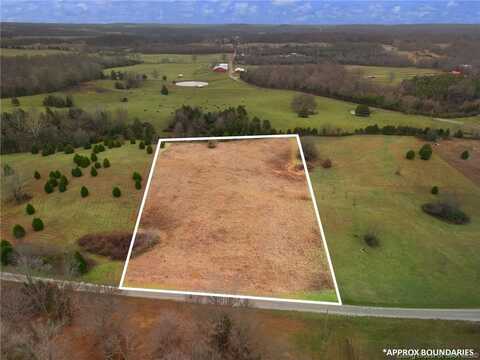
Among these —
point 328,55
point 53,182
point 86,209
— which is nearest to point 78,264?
point 86,209

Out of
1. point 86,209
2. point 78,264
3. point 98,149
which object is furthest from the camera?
point 98,149

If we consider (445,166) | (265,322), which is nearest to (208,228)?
(265,322)

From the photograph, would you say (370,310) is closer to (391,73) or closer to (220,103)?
(220,103)

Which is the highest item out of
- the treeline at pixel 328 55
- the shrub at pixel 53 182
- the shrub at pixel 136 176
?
the treeline at pixel 328 55

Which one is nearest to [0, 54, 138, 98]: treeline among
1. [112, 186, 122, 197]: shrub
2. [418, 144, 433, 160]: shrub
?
[112, 186, 122, 197]: shrub

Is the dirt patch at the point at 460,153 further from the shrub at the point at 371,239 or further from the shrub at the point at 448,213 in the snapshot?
the shrub at the point at 371,239

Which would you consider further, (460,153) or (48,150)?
(48,150)

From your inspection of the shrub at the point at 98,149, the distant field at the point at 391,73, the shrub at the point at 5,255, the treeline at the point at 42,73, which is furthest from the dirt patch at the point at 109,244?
the distant field at the point at 391,73
